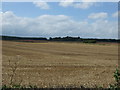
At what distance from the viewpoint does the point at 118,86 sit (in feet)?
15.5

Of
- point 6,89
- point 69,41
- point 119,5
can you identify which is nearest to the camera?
point 6,89

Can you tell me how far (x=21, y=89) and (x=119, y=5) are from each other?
270 cm

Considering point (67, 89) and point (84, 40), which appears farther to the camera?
point (84, 40)

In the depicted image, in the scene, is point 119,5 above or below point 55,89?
above

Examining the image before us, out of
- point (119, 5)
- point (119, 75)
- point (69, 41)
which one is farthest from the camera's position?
point (69, 41)

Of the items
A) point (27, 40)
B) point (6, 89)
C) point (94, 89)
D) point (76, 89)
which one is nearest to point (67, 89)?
point (76, 89)

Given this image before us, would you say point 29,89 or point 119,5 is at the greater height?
point 119,5

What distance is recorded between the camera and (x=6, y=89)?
4273 millimetres

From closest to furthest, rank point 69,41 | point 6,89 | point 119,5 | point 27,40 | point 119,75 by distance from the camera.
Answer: point 6,89 < point 119,5 < point 119,75 < point 27,40 < point 69,41

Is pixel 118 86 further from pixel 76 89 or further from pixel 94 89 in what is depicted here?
pixel 76 89

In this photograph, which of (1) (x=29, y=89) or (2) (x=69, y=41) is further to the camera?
(2) (x=69, y=41)

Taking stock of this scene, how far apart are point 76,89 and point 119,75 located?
3.91ft

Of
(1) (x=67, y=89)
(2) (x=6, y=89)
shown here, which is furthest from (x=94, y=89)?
(2) (x=6, y=89)

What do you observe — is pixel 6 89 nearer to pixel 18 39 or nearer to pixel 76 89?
pixel 76 89
